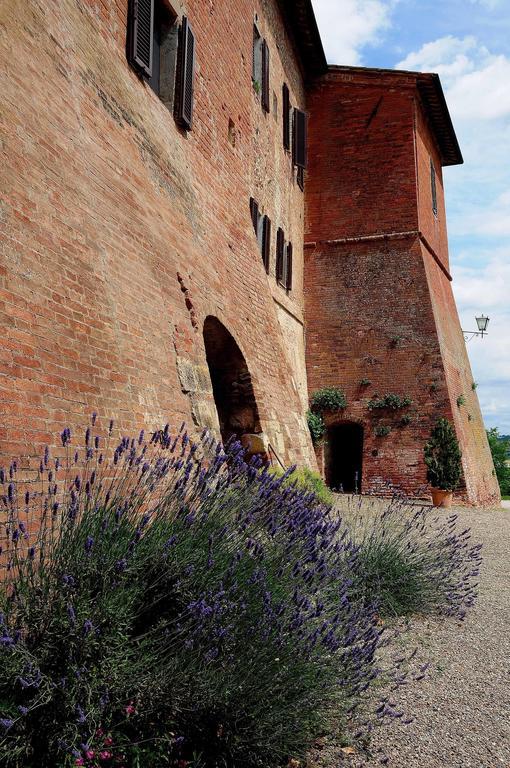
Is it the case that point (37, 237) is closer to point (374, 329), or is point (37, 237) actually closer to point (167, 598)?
point (167, 598)

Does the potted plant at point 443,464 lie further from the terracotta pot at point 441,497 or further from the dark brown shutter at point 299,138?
the dark brown shutter at point 299,138

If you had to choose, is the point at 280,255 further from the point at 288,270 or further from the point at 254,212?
the point at 254,212

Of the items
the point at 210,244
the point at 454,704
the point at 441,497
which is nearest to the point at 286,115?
the point at 210,244

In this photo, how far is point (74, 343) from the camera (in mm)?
4324

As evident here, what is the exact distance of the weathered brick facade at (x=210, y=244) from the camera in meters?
4.24

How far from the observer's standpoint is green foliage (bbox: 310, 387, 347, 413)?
17047 millimetres

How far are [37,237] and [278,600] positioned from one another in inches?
110

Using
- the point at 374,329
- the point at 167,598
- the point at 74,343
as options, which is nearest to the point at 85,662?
the point at 167,598

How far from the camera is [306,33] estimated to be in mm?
16234

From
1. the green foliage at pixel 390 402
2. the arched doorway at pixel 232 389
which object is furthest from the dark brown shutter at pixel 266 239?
the arched doorway at pixel 232 389

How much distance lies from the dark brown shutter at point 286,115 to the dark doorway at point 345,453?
25.5 ft

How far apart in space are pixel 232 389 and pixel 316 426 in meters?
8.36

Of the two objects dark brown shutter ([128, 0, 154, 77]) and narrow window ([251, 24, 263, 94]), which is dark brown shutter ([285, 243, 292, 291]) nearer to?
narrow window ([251, 24, 263, 94])

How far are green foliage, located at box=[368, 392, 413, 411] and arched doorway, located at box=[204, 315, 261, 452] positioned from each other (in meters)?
8.71
